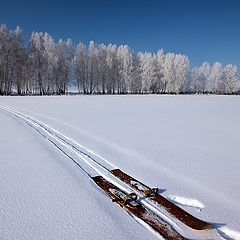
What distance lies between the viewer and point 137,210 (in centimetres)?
329

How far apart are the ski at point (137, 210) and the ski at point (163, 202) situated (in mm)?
214

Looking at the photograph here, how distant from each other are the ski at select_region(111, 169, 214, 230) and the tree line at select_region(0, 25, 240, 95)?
41311 millimetres

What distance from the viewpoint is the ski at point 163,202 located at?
2.95 meters

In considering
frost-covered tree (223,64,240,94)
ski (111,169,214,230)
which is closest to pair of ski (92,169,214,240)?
ski (111,169,214,230)

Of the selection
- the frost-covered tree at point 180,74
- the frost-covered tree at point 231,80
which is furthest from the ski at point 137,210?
the frost-covered tree at point 231,80

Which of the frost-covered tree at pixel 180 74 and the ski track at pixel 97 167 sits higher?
the frost-covered tree at pixel 180 74

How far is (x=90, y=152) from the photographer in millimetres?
6094

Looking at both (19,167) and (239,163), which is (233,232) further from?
(19,167)

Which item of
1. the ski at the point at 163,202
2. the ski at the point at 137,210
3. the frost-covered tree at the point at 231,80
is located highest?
the frost-covered tree at the point at 231,80

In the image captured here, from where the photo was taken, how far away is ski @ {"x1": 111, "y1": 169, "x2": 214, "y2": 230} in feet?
9.67

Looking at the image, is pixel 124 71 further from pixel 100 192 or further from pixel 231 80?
pixel 100 192

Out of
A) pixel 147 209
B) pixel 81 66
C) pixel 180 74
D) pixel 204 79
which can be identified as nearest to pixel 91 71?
pixel 81 66

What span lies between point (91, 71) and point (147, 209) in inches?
2016

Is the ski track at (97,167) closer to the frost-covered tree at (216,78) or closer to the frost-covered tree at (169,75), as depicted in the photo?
the frost-covered tree at (169,75)
